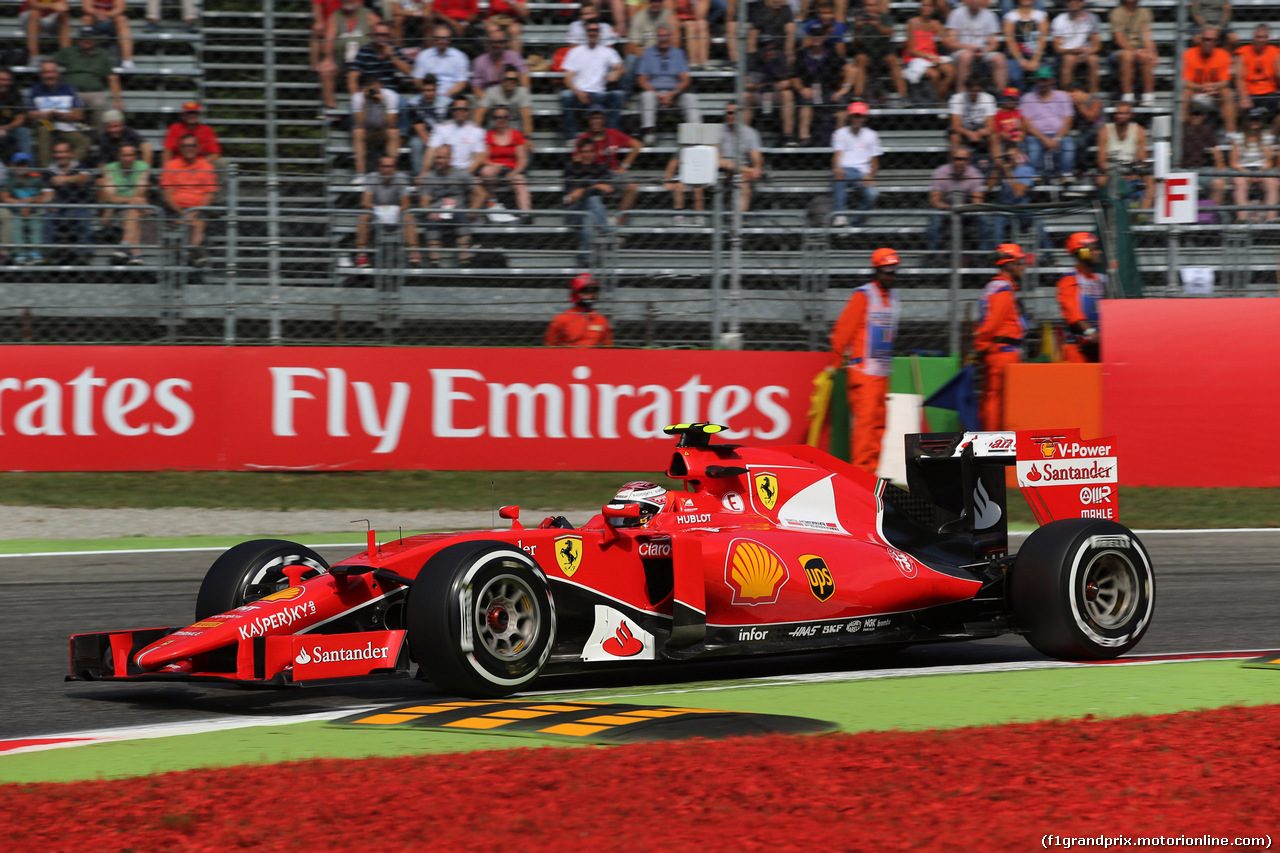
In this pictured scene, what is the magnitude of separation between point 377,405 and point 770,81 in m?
5.42

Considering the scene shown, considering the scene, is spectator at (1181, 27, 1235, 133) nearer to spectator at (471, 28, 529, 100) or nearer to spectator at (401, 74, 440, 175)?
spectator at (471, 28, 529, 100)

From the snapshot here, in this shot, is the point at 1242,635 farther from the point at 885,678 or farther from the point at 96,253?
the point at 96,253

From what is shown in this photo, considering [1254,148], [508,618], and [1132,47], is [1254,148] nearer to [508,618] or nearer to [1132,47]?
[1132,47]

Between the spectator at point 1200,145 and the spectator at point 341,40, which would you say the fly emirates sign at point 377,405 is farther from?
the spectator at point 1200,145

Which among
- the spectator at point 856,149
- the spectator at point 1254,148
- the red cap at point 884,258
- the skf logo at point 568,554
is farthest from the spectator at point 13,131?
the spectator at point 1254,148

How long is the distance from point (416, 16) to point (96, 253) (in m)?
4.61

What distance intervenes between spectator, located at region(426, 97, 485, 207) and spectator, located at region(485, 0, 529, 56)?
4.13ft

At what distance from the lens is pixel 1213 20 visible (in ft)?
52.1

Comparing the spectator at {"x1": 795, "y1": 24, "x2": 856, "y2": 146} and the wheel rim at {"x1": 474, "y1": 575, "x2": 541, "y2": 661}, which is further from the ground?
the spectator at {"x1": 795, "y1": 24, "x2": 856, "y2": 146}

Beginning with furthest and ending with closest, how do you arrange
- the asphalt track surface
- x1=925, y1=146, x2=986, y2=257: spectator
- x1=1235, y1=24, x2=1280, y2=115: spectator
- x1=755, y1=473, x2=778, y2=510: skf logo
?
x1=1235, y1=24, x2=1280, y2=115: spectator < x1=925, y1=146, x2=986, y2=257: spectator < x1=755, y1=473, x2=778, y2=510: skf logo < the asphalt track surface

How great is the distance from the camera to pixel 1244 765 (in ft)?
14.7

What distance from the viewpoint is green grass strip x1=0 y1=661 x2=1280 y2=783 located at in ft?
15.8

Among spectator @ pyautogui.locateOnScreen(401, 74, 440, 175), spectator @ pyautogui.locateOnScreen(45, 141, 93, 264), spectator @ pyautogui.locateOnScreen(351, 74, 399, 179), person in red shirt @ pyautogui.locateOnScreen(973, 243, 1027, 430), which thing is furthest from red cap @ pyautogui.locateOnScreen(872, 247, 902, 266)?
spectator @ pyautogui.locateOnScreen(45, 141, 93, 264)

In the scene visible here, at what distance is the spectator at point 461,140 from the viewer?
1402 centimetres
